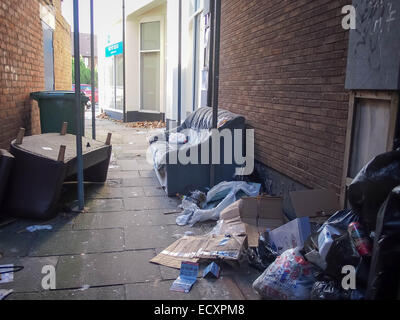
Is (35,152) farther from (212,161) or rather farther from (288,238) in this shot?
(288,238)

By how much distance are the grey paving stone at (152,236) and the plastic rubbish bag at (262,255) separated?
0.87 m

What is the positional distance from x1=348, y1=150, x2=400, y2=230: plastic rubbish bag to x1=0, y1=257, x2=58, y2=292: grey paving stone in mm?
2341

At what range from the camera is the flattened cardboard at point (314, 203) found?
11.5 feet

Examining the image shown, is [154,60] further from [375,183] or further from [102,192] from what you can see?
[375,183]

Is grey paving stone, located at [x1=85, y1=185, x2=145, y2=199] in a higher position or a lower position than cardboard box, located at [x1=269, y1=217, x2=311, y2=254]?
lower

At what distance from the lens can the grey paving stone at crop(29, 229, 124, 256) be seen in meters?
3.69

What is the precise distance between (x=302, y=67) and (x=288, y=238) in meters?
2.07

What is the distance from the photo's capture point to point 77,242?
3.90 m

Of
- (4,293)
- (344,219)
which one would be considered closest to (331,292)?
(344,219)

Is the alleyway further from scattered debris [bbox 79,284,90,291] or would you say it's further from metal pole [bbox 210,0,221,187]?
metal pole [bbox 210,0,221,187]

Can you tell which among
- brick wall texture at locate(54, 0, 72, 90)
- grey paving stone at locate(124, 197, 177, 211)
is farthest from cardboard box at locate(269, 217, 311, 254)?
brick wall texture at locate(54, 0, 72, 90)
